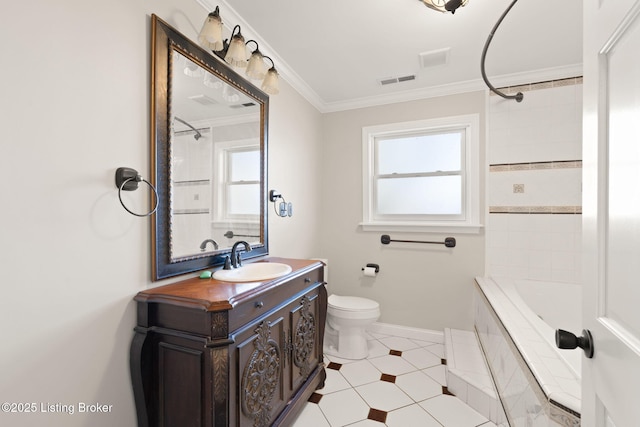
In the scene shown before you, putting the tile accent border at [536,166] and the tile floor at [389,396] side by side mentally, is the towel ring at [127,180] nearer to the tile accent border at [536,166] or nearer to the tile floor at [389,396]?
the tile floor at [389,396]

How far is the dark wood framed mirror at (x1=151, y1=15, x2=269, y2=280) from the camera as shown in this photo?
49.9 inches

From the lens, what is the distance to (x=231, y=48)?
154 cm

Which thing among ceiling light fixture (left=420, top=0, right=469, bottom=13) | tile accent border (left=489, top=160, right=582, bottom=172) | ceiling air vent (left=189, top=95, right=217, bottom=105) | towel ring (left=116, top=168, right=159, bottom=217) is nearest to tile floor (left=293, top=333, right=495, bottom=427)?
towel ring (left=116, top=168, right=159, bottom=217)

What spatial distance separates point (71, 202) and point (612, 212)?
1.56 meters

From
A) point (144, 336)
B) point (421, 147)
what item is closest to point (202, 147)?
point (144, 336)

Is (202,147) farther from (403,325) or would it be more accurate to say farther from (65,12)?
(403,325)

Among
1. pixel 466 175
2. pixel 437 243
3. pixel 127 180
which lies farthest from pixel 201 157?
pixel 466 175

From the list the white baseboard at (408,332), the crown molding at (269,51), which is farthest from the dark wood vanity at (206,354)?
the white baseboard at (408,332)

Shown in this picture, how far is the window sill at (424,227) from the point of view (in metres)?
2.55

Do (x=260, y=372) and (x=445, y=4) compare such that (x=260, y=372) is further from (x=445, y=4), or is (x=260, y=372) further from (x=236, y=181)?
(x=445, y=4)

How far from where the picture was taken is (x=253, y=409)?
1229 millimetres

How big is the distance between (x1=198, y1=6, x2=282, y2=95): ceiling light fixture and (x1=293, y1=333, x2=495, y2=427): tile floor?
6.93 ft

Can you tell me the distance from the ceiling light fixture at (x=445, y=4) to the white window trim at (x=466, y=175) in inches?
47.0

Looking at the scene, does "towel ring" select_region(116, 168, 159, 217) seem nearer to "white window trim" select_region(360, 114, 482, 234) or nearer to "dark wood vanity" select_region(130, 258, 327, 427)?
"dark wood vanity" select_region(130, 258, 327, 427)
